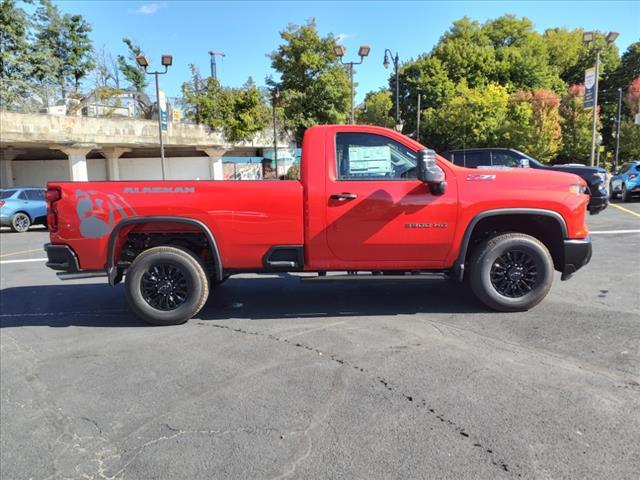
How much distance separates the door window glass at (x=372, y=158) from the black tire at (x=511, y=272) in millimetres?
1156

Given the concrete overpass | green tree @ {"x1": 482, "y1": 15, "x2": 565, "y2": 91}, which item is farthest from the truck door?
green tree @ {"x1": 482, "y1": 15, "x2": 565, "y2": 91}

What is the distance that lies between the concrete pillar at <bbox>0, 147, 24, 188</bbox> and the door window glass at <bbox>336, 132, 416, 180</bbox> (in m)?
30.0

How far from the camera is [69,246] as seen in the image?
542cm

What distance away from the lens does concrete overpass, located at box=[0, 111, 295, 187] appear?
25.2m

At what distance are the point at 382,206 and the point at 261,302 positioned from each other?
2.14 metres

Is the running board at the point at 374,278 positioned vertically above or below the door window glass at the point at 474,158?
below

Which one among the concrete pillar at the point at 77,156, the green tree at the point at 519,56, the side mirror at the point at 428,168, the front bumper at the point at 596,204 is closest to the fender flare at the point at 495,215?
the side mirror at the point at 428,168

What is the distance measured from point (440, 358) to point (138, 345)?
9.34 feet

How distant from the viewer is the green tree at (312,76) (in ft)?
143

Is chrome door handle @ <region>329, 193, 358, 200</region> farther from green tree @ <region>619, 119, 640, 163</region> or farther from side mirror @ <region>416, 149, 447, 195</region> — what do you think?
green tree @ <region>619, 119, 640, 163</region>

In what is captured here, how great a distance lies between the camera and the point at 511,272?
5492mm

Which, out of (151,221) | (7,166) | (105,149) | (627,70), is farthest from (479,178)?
(627,70)

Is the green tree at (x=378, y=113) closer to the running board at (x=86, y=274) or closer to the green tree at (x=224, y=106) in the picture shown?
the green tree at (x=224, y=106)

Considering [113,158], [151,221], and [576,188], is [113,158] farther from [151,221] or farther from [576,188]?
[576,188]
